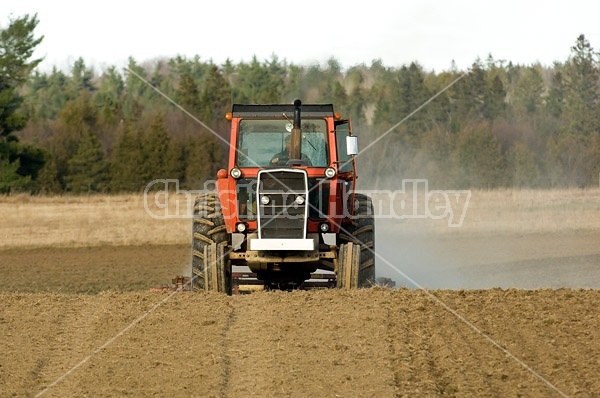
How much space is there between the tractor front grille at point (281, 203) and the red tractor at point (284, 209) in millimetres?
14

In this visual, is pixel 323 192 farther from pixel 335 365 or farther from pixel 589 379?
pixel 589 379

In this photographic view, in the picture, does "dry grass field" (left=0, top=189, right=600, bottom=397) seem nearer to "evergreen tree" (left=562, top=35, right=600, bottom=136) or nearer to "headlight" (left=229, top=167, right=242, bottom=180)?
"headlight" (left=229, top=167, right=242, bottom=180)

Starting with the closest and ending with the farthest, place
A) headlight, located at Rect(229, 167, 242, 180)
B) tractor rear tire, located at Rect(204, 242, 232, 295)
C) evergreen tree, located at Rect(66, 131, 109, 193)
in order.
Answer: tractor rear tire, located at Rect(204, 242, 232, 295), headlight, located at Rect(229, 167, 242, 180), evergreen tree, located at Rect(66, 131, 109, 193)

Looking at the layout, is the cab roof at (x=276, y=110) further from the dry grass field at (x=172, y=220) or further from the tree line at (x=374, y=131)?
the tree line at (x=374, y=131)

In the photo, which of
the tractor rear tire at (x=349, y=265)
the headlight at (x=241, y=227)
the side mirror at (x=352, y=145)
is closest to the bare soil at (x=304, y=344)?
the tractor rear tire at (x=349, y=265)

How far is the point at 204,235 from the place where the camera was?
13.5 m

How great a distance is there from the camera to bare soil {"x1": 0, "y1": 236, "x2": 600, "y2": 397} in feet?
27.2

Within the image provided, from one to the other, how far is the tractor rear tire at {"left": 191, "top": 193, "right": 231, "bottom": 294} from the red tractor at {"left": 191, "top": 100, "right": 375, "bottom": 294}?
0.6 inches

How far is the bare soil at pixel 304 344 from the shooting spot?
327 inches

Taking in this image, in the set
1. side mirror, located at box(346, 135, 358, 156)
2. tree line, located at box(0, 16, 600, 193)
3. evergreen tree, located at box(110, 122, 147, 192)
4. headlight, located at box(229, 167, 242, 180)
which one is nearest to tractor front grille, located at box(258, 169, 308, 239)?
headlight, located at box(229, 167, 242, 180)

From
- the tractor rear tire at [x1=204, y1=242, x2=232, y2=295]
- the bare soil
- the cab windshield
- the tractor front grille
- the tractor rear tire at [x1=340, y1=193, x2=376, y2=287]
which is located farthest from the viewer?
the tractor rear tire at [x1=340, y1=193, x2=376, y2=287]

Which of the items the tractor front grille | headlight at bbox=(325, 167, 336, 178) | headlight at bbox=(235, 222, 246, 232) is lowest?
headlight at bbox=(235, 222, 246, 232)

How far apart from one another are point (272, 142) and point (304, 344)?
4.86 metres

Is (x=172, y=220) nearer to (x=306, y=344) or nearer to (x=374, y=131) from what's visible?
(x=306, y=344)
